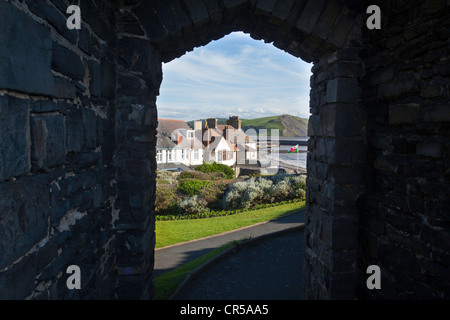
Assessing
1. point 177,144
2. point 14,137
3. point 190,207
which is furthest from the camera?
point 177,144

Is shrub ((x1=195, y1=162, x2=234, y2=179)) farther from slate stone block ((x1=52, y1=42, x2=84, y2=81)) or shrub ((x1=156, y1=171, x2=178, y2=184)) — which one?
slate stone block ((x1=52, y1=42, x2=84, y2=81))

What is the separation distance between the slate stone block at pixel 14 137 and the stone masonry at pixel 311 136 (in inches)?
4.4

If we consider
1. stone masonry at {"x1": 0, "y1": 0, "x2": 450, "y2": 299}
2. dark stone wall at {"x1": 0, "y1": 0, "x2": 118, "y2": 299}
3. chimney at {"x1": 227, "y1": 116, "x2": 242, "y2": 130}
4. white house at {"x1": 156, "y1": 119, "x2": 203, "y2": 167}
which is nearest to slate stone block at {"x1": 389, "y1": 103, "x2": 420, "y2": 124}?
stone masonry at {"x1": 0, "y1": 0, "x2": 450, "y2": 299}

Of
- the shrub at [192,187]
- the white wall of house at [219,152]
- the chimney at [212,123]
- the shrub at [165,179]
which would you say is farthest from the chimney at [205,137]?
the shrub at [192,187]

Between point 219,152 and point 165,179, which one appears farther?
point 219,152

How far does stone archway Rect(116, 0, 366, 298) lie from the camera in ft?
10.7

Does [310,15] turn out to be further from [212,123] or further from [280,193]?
[212,123]

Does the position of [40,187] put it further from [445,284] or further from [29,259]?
[445,284]

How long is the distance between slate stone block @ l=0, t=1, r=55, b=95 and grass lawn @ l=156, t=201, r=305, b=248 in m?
7.59

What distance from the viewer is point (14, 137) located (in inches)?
57.0

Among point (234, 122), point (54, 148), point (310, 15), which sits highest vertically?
point (234, 122)

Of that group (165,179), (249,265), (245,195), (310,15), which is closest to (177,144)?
(165,179)

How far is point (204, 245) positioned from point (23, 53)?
7.76 meters

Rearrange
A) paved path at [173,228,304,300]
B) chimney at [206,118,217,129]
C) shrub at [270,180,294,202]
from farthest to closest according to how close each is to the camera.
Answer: chimney at [206,118,217,129] → shrub at [270,180,294,202] → paved path at [173,228,304,300]
